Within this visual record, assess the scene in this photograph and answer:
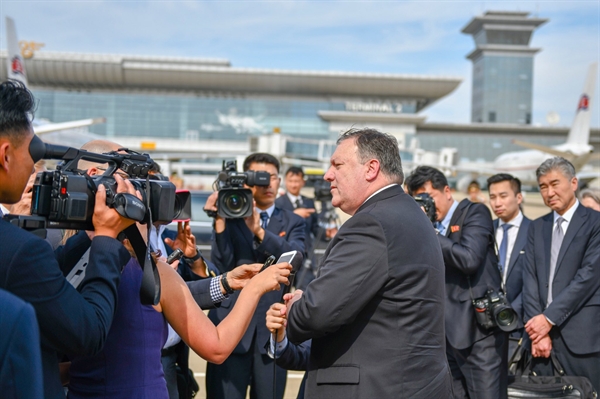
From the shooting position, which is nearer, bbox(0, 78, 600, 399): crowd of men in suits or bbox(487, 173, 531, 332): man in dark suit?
bbox(0, 78, 600, 399): crowd of men in suits

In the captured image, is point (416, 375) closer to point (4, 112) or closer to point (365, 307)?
point (365, 307)

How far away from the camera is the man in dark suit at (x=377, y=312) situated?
2156mm

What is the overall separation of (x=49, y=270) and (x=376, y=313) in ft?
4.03

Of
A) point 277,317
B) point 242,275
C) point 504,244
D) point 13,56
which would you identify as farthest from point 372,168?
point 13,56

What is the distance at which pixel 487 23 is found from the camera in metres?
134

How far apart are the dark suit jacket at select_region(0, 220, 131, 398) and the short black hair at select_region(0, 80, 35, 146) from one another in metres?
0.27

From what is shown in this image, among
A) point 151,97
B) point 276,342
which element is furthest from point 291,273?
point 151,97

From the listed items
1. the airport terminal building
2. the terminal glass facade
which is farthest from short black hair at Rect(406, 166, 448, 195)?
the terminal glass facade

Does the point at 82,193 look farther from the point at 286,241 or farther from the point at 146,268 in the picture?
the point at 286,241

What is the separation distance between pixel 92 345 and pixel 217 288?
1168 mm

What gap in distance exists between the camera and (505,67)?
131m

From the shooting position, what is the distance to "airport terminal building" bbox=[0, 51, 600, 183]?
218 ft

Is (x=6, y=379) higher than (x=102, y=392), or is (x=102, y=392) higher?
(x=6, y=379)

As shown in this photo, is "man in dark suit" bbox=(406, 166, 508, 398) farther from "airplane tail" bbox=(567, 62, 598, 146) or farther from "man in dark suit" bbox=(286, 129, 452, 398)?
"airplane tail" bbox=(567, 62, 598, 146)
